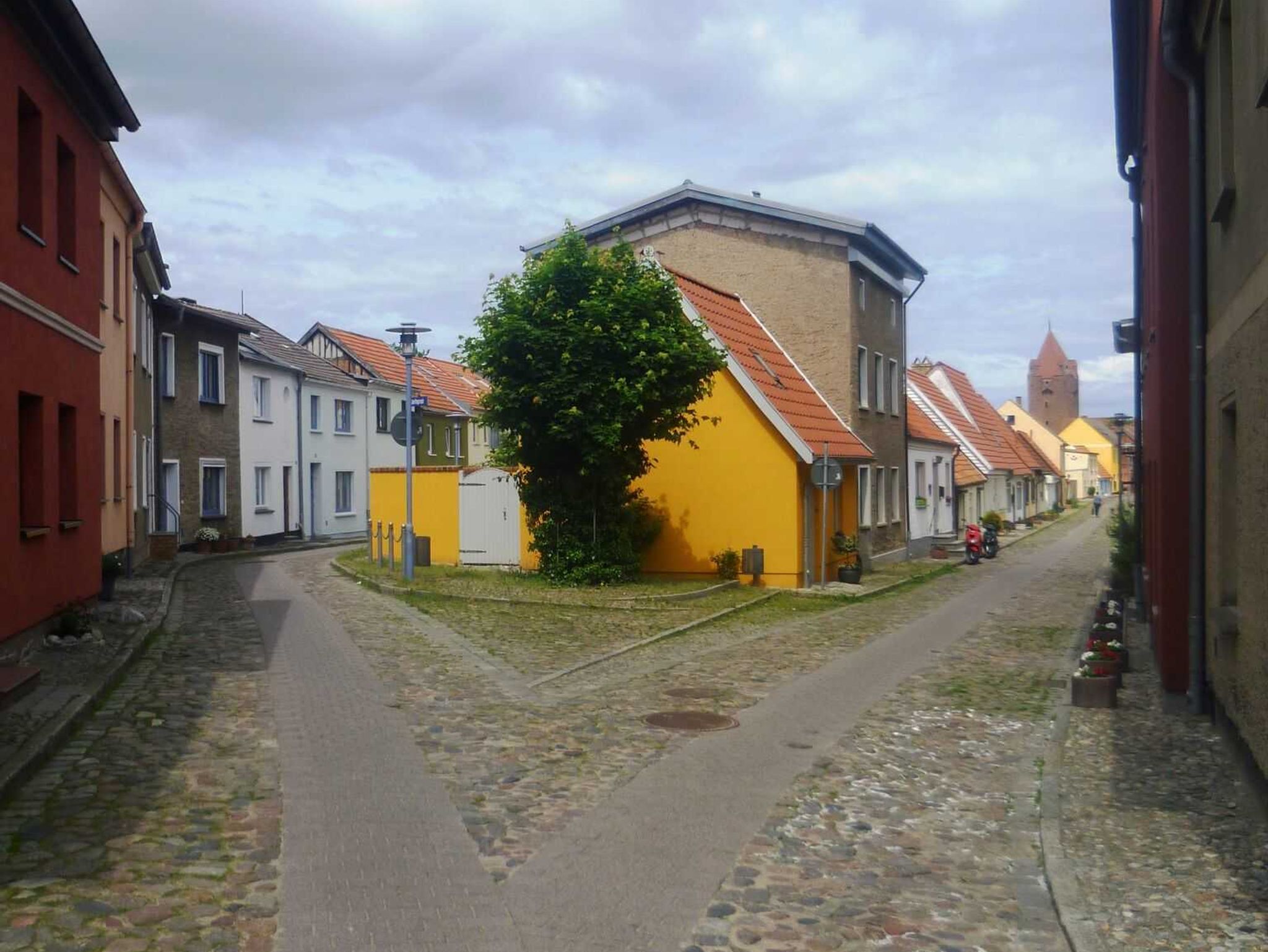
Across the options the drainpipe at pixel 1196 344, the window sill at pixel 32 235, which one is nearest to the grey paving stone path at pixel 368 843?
the window sill at pixel 32 235

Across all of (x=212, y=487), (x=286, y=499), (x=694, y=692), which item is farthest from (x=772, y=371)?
(x=286, y=499)

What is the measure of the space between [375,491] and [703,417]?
33.4 ft

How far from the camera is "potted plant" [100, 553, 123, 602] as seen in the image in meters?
16.9

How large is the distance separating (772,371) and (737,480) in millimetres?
3458

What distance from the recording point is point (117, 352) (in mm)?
20125

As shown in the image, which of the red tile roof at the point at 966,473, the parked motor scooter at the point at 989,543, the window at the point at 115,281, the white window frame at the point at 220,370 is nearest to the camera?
the window at the point at 115,281

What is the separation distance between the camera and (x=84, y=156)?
14789 mm

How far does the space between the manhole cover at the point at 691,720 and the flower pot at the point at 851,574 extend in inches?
554

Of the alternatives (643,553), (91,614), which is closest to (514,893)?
(91,614)

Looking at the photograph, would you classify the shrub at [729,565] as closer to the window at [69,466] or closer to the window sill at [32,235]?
the window at [69,466]

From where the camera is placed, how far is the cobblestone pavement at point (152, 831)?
5230mm

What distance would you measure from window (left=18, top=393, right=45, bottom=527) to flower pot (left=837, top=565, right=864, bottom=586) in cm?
1525

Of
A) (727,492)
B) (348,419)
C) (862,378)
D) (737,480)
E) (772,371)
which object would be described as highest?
(862,378)

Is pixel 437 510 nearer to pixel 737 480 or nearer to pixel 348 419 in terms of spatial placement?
pixel 737 480
